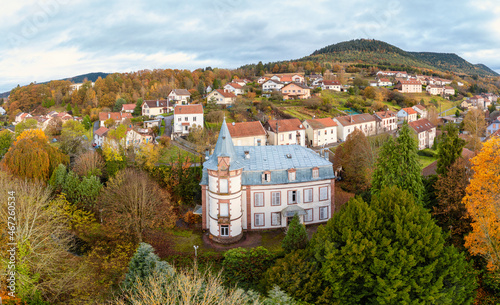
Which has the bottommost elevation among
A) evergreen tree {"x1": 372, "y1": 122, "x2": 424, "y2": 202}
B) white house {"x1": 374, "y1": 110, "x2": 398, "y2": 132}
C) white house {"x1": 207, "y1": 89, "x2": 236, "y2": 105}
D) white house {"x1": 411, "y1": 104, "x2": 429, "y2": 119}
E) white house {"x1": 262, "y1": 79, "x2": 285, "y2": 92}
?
evergreen tree {"x1": 372, "y1": 122, "x2": 424, "y2": 202}

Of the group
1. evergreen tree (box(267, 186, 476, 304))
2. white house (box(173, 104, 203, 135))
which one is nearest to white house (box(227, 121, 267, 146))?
white house (box(173, 104, 203, 135))

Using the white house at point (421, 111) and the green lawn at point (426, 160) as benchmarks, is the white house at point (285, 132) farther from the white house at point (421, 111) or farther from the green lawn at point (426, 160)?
the white house at point (421, 111)

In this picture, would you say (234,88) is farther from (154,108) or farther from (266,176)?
(266,176)

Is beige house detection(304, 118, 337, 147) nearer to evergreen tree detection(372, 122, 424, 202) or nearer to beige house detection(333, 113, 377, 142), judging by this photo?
beige house detection(333, 113, 377, 142)

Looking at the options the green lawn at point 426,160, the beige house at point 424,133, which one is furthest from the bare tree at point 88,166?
the beige house at point 424,133

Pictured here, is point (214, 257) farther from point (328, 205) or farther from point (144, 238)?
point (328, 205)

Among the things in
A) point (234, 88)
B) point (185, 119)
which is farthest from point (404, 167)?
point (234, 88)

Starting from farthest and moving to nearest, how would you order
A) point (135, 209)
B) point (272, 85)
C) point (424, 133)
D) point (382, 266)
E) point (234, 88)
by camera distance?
1. point (272, 85)
2. point (234, 88)
3. point (424, 133)
4. point (135, 209)
5. point (382, 266)
